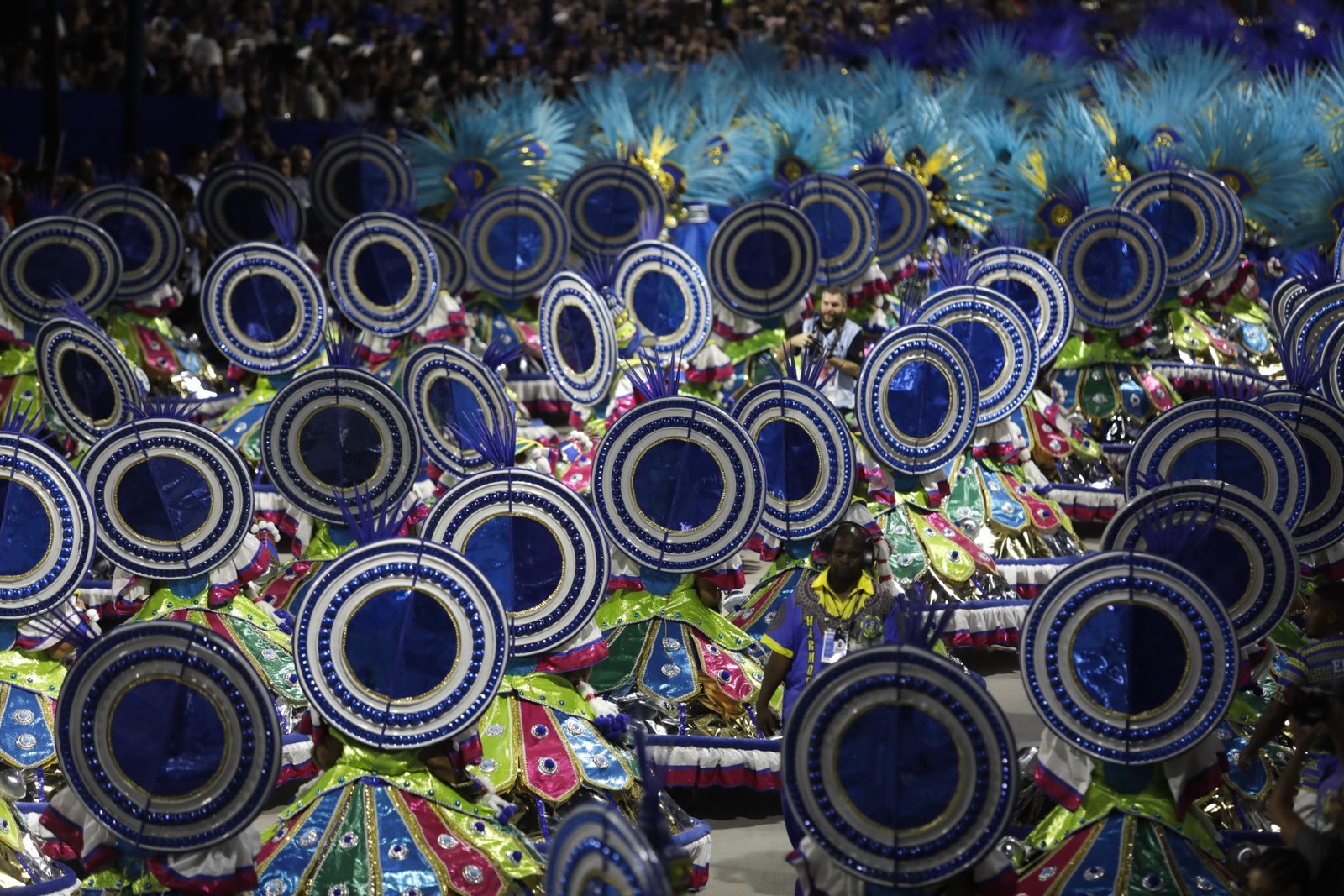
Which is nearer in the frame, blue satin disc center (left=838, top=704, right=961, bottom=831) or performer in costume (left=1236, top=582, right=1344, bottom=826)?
blue satin disc center (left=838, top=704, right=961, bottom=831)

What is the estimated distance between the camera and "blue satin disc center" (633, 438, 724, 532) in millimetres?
6793

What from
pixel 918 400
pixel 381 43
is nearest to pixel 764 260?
pixel 918 400

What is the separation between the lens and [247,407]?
9.91 m

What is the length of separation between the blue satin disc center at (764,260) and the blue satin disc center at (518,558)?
15.3 ft

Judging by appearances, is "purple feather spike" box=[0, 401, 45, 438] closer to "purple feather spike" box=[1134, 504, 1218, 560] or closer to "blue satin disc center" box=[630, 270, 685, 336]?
"blue satin disc center" box=[630, 270, 685, 336]

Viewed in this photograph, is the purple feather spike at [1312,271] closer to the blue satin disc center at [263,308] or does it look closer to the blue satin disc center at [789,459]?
the blue satin disc center at [789,459]

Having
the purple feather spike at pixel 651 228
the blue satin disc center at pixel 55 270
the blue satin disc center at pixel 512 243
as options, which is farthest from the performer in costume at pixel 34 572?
the blue satin disc center at pixel 512 243

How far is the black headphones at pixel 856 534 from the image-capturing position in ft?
18.7

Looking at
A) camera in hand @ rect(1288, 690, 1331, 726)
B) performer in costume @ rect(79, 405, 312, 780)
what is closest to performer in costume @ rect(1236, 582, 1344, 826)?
camera in hand @ rect(1288, 690, 1331, 726)

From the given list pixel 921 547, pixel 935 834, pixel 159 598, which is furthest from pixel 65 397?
pixel 935 834

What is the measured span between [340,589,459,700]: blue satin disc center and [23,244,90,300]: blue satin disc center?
5.64 meters

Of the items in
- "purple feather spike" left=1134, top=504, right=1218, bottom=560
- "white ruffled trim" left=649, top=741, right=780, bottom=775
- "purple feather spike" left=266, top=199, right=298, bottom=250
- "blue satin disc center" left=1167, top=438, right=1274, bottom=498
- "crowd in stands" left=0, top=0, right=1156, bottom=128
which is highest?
"crowd in stands" left=0, top=0, right=1156, bottom=128

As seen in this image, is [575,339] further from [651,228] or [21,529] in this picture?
[21,529]

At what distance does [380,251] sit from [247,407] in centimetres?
120
